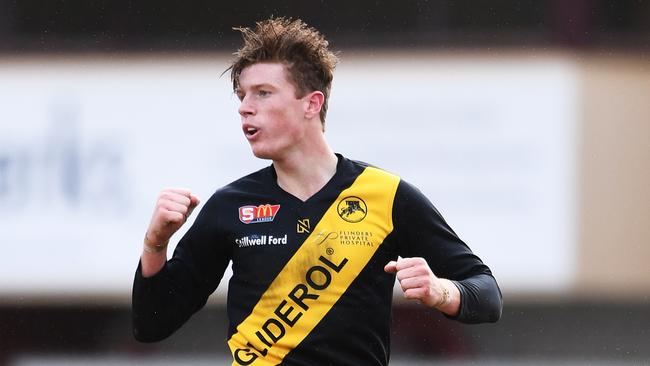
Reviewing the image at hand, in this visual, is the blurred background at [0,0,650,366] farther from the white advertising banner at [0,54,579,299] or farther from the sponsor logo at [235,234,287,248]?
the sponsor logo at [235,234,287,248]

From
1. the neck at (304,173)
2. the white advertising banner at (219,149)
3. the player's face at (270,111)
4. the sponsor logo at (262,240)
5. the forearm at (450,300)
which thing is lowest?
the white advertising banner at (219,149)

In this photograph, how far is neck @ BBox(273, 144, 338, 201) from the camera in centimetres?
465

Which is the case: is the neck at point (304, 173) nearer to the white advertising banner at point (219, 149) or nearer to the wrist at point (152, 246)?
the wrist at point (152, 246)

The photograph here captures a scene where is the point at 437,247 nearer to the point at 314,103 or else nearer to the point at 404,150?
the point at 314,103

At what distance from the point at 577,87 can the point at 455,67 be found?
0.88m

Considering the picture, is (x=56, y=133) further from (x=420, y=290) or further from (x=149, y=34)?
(x=420, y=290)

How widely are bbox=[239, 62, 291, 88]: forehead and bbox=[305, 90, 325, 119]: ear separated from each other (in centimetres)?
11

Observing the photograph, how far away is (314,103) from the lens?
478cm

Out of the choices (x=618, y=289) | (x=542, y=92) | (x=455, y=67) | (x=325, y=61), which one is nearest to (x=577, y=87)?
(x=542, y=92)

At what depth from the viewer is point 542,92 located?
9.12 m

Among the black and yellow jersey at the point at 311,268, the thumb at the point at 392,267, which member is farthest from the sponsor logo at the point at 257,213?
the thumb at the point at 392,267

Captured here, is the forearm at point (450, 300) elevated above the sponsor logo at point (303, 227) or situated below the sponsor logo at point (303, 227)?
below

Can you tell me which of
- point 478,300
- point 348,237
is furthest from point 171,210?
point 478,300

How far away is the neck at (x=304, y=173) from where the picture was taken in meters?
4.65
